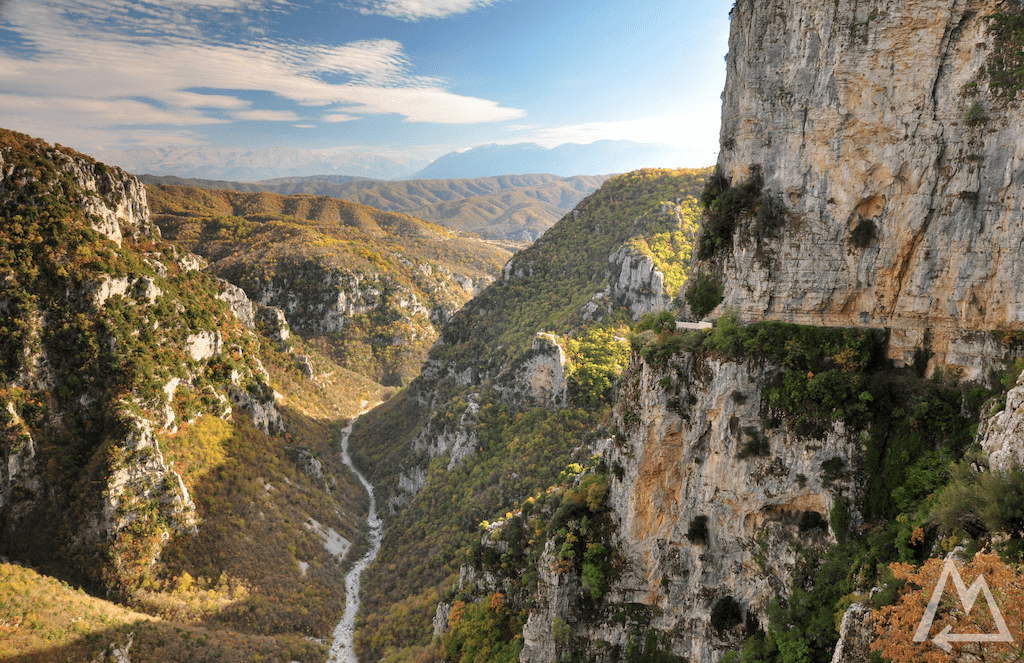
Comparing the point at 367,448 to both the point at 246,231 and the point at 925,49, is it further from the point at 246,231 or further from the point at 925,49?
the point at 925,49

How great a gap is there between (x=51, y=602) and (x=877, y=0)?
218 ft

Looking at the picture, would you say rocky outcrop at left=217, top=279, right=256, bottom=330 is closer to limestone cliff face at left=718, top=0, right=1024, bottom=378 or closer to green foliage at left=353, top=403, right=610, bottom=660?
green foliage at left=353, top=403, right=610, bottom=660

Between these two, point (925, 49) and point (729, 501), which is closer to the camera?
point (925, 49)

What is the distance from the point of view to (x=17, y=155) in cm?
5181

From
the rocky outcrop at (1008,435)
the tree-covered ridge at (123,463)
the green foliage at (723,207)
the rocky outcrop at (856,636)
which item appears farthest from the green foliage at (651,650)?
the tree-covered ridge at (123,463)

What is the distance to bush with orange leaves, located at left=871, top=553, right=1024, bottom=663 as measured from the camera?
1005cm

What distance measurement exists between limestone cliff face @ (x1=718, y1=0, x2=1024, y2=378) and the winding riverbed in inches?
2147

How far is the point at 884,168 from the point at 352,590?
68224 mm

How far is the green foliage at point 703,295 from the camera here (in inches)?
968

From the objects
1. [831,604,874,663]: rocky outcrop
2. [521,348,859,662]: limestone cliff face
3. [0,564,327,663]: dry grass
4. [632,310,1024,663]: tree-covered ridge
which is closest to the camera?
[831,604,874,663]: rocky outcrop

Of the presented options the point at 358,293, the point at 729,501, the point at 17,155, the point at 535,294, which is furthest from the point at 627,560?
the point at 358,293

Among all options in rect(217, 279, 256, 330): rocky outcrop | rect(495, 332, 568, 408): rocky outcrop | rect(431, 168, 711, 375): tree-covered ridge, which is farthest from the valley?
rect(217, 279, 256, 330): rocky outcrop

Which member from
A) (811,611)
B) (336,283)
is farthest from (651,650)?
(336,283)

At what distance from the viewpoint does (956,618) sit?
10789 millimetres
